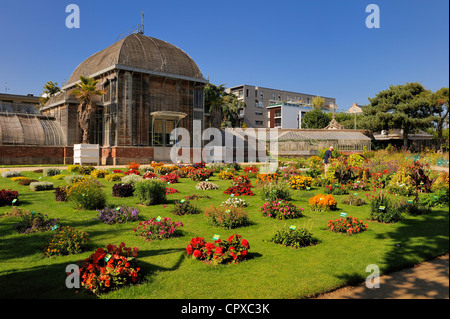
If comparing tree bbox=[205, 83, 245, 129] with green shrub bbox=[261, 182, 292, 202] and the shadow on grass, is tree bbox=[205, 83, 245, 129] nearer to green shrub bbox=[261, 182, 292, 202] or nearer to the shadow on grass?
green shrub bbox=[261, 182, 292, 202]

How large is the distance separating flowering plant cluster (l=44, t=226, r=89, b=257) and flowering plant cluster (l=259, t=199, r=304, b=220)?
17.6 feet

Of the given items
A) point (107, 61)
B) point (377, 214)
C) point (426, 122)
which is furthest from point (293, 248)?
point (426, 122)

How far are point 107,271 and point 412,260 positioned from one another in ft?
18.6

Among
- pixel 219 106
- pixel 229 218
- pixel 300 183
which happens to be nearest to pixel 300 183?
pixel 300 183

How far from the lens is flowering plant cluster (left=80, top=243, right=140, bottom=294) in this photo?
4.63 meters

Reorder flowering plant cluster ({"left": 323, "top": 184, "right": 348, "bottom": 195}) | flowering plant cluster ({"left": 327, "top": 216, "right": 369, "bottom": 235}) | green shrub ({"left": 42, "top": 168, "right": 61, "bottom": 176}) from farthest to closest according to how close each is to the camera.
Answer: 1. green shrub ({"left": 42, "top": 168, "right": 61, "bottom": 176})
2. flowering plant cluster ({"left": 323, "top": 184, "right": 348, "bottom": 195})
3. flowering plant cluster ({"left": 327, "top": 216, "right": 369, "bottom": 235})

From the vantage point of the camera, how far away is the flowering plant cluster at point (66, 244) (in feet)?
20.6

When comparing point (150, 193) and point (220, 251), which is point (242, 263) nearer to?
point (220, 251)

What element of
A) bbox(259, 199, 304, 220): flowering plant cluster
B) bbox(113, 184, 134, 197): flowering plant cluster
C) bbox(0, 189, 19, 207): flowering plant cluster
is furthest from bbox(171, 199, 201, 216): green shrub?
bbox(0, 189, 19, 207): flowering plant cluster

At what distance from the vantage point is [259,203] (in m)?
11.6

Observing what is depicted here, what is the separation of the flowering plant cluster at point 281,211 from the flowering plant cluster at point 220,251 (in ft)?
10.8

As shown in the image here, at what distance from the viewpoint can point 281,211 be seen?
367 inches

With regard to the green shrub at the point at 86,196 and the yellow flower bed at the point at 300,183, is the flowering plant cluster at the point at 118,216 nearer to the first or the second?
the green shrub at the point at 86,196
